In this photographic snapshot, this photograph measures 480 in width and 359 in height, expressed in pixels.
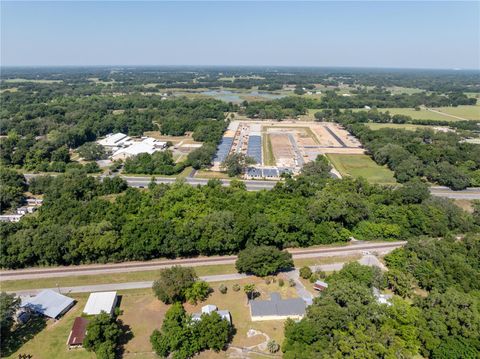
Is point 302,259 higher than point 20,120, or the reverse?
point 20,120

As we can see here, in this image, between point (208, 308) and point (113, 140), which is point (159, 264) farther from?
point (113, 140)

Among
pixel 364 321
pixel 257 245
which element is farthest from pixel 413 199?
pixel 364 321

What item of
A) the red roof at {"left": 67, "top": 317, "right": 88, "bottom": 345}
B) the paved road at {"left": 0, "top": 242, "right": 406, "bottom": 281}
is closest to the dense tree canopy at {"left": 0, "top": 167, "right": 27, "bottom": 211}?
the paved road at {"left": 0, "top": 242, "right": 406, "bottom": 281}

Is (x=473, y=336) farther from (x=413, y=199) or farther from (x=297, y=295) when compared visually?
(x=413, y=199)

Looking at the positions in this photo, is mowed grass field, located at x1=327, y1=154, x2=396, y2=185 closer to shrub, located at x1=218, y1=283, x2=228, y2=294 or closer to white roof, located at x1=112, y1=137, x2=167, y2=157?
shrub, located at x1=218, y1=283, x2=228, y2=294

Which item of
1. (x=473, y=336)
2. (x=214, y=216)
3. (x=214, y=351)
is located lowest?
(x=214, y=351)

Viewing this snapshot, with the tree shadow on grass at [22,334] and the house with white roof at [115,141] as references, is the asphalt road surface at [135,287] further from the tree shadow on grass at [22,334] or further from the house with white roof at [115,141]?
the house with white roof at [115,141]
